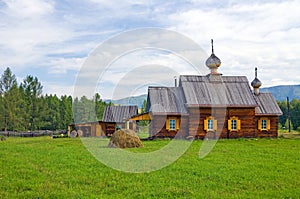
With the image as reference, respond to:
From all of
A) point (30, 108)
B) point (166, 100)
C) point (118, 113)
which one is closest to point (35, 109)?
point (30, 108)

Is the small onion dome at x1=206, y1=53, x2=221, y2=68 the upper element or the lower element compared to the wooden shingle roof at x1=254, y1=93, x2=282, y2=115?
upper

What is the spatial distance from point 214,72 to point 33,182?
26.3 meters

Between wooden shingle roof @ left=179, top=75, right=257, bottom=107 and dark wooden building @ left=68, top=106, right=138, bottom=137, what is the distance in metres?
10.8

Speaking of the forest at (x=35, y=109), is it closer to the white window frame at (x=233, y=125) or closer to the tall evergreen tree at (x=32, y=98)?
the tall evergreen tree at (x=32, y=98)

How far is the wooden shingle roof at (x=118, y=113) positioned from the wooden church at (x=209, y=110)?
9.42 meters

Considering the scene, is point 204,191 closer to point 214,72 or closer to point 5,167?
point 5,167

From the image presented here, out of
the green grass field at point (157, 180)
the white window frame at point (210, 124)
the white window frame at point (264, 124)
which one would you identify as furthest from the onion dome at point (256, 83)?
the green grass field at point (157, 180)

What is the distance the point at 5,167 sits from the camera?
1427 cm

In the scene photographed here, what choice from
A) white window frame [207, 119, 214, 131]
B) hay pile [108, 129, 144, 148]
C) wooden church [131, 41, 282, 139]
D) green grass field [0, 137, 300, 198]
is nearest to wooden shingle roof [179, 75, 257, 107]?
wooden church [131, 41, 282, 139]

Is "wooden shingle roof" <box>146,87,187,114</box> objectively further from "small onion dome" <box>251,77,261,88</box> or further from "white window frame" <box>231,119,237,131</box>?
"small onion dome" <box>251,77,261,88</box>

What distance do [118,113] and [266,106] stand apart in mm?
16991

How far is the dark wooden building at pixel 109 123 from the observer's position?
41.7 meters

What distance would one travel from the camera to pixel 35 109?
60250 millimetres

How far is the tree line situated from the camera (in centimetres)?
5469
